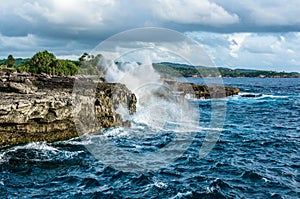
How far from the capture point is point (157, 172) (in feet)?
86.8

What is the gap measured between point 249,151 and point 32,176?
20187 millimetres

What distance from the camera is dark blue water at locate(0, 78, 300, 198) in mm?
22141

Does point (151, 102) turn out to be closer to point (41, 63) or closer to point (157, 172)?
point (157, 172)

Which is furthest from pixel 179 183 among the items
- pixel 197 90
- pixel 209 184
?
pixel 197 90

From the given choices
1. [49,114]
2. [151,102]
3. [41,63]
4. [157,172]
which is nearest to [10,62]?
[41,63]

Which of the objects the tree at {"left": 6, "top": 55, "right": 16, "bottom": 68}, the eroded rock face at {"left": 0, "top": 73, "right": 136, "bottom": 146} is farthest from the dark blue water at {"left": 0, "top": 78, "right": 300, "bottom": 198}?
the tree at {"left": 6, "top": 55, "right": 16, "bottom": 68}

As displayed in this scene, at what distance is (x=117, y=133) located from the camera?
39.8 m

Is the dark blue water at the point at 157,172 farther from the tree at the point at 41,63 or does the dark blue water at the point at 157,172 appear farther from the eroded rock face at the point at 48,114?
the tree at the point at 41,63

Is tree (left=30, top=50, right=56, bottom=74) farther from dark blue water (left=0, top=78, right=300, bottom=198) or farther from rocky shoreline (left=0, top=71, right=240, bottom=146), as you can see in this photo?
dark blue water (left=0, top=78, right=300, bottom=198)

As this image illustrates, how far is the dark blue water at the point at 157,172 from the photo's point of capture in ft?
72.6

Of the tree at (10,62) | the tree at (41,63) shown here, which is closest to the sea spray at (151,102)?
the tree at (41,63)

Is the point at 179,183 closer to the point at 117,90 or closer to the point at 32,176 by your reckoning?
the point at 32,176

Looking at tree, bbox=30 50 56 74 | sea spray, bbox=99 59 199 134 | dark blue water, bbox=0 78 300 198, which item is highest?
tree, bbox=30 50 56 74

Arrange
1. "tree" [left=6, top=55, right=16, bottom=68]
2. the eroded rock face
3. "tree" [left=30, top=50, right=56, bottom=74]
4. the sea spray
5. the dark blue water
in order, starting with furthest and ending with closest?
1. "tree" [left=6, top=55, right=16, bottom=68]
2. "tree" [left=30, top=50, right=56, bottom=74]
3. the sea spray
4. the eroded rock face
5. the dark blue water
